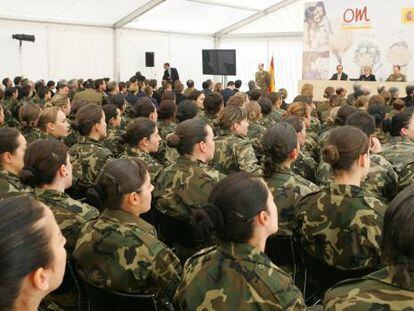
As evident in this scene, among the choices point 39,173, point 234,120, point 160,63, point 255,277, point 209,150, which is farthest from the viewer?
point 160,63

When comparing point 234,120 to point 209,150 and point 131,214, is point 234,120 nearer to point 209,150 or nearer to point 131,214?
point 209,150

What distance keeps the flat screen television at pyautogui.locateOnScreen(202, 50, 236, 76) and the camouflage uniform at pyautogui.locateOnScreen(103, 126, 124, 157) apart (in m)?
9.52

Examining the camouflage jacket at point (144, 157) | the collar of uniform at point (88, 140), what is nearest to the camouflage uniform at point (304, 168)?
the camouflage jacket at point (144, 157)

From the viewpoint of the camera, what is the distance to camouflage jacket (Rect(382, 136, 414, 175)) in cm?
371

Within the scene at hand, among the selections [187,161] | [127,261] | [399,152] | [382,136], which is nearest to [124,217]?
[127,261]

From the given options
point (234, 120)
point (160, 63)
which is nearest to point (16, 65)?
point (160, 63)

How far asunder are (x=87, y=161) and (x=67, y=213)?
4.89 feet

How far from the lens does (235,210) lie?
1.67 meters

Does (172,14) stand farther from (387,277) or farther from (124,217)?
(387,277)

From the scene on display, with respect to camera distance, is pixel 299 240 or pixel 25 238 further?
pixel 299 240

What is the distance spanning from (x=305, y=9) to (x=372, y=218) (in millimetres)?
12233

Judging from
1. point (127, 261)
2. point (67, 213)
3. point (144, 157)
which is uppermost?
point (144, 157)

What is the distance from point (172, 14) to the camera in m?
14.5

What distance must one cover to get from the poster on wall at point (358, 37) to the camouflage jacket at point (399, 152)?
8.21 metres
